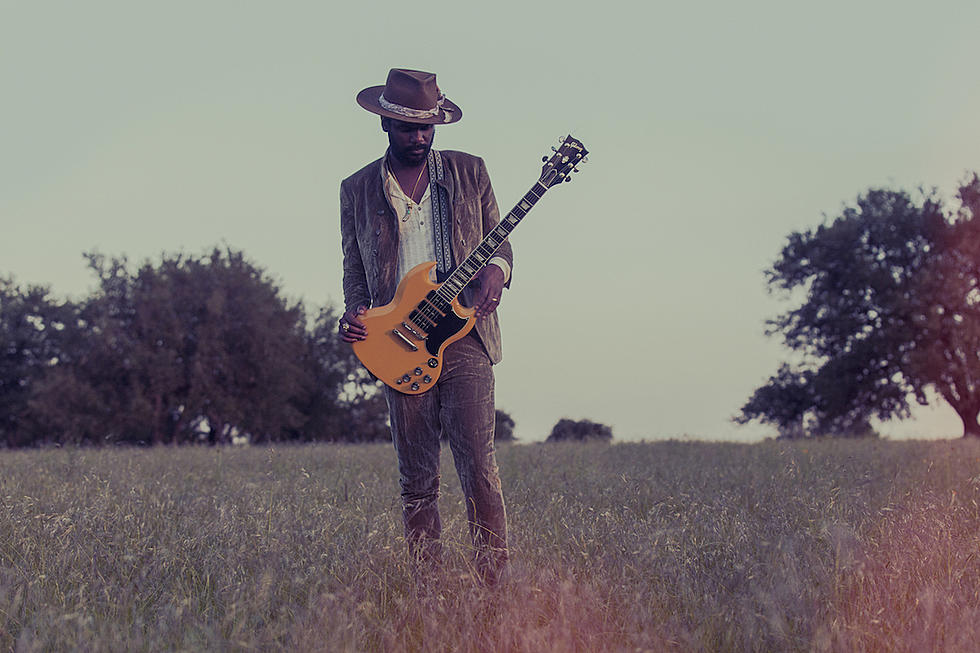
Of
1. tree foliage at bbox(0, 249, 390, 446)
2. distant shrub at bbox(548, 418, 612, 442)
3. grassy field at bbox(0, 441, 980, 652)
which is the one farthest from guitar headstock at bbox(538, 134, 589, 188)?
tree foliage at bbox(0, 249, 390, 446)

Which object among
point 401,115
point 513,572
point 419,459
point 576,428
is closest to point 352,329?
point 419,459

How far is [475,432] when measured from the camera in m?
4.66

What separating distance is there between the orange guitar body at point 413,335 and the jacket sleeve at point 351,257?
1.20ft

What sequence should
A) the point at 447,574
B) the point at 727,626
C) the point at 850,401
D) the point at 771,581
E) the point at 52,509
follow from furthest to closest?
the point at 850,401 < the point at 52,509 < the point at 771,581 < the point at 447,574 < the point at 727,626

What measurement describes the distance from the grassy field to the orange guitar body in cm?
98

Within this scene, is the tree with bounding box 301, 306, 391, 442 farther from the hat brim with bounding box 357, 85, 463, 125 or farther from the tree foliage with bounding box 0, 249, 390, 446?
the hat brim with bounding box 357, 85, 463, 125

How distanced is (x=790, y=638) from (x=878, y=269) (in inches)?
1132

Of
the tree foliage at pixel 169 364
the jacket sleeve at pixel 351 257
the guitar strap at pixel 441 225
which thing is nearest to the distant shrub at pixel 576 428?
the tree foliage at pixel 169 364

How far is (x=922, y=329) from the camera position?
1159 inches

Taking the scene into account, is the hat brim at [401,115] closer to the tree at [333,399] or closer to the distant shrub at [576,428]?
the distant shrub at [576,428]

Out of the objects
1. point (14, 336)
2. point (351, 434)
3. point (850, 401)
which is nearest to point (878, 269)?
point (850, 401)

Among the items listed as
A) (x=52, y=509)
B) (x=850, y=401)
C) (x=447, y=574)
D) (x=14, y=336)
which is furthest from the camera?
(x=14, y=336)

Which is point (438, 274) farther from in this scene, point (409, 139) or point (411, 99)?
point (411, 99)

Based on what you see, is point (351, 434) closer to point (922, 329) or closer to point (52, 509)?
point (922, 329)
